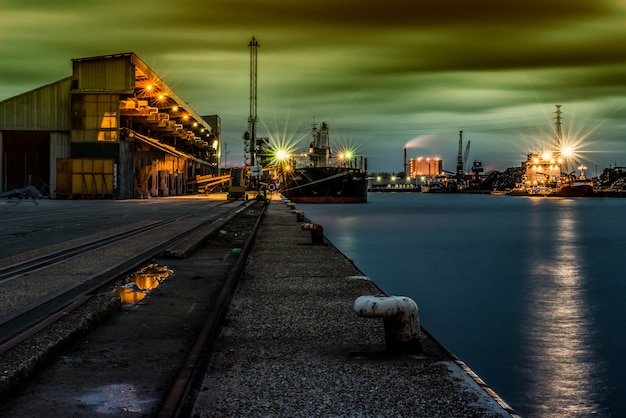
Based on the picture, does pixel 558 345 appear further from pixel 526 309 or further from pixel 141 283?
pixel 141 283

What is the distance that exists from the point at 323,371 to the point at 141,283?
628 cm

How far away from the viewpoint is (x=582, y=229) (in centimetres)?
5816

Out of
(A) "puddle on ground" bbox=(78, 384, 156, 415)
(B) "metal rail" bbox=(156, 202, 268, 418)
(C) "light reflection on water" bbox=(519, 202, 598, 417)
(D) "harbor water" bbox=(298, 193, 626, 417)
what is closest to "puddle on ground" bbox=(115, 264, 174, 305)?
(B) "metal rail" bbox=(156, 202, 268, 418)

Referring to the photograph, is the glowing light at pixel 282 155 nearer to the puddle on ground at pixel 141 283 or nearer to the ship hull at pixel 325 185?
the ship hull at pixel 325 185

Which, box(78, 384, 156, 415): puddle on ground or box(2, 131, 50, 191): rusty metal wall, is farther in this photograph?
box(2, 131, 50, 191): rusty metal wall

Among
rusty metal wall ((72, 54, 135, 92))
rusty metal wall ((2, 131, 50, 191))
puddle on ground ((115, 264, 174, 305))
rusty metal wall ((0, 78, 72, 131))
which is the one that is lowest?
puddle on ground ((115, 264, 174, 305))

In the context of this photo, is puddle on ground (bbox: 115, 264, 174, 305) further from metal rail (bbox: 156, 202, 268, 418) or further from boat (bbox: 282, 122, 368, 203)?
boat (bbox: 282, 122, 368, 203)

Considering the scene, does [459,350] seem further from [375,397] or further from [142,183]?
[142,183]

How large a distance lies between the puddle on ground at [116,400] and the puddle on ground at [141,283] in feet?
14.2

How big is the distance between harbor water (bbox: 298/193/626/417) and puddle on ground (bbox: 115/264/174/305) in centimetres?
524

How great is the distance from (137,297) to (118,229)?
14252mm

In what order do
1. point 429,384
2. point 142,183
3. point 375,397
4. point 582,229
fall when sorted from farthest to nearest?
point 142,183 → point 582,229 → point 429,384 → point 375,397

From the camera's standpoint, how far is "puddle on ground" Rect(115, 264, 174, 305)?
10641mm

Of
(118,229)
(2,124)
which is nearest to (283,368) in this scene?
(118,229)
